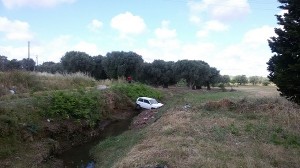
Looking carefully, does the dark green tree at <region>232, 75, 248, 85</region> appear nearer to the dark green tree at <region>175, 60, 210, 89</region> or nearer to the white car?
the dark green tree at <region>175, 60, 210, 89</region>

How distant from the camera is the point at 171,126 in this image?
59.9ft

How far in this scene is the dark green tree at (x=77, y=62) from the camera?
198 ft

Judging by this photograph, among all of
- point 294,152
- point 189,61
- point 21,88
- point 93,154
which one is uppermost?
point 189,61

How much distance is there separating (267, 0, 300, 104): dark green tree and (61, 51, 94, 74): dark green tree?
45.0m

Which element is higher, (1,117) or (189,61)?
(189,61)

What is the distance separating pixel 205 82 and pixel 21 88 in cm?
4997

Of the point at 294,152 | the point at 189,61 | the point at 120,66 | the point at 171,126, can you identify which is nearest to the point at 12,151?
the point at 171,126

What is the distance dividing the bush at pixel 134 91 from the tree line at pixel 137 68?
539 inches

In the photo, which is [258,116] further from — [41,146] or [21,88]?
[21,88]

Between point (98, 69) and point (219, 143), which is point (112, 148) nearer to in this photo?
point (219, 143)

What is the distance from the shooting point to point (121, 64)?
58.4m

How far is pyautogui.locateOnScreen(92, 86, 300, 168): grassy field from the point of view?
40.1 ft

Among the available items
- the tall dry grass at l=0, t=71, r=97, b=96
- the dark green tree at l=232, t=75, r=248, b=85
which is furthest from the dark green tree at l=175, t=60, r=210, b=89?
the dark green tree at l=232, t=75, r=248, b=85

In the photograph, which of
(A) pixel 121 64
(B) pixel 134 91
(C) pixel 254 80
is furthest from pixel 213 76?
(C) pixel 254 80
